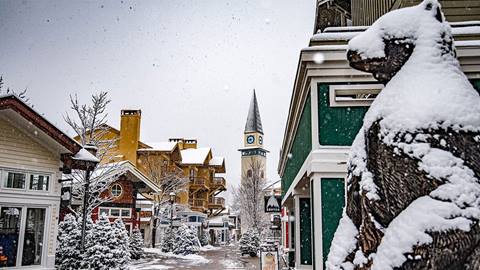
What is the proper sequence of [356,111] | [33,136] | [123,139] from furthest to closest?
[123,139] < [33,136] < [356,111]

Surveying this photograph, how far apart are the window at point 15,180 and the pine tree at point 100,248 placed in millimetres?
4076

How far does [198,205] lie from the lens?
45.7 metres

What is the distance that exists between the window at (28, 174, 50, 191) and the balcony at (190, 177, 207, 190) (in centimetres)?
3224

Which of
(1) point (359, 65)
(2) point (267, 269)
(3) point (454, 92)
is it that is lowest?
(2) point (267, 269)

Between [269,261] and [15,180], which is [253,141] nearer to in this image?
[269,261]

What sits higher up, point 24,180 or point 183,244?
point 24,180

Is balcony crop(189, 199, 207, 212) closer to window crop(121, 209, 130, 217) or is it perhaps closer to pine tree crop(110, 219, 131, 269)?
window crop(121, 209, 130, 217)

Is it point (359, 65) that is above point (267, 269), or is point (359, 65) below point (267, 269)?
above

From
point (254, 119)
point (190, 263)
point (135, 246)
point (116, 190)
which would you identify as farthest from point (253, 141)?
point (190, 263)

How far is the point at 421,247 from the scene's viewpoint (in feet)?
8.73

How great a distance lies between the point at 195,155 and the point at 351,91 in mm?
40673

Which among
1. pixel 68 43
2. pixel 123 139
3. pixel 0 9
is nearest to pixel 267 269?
pixel 123 139

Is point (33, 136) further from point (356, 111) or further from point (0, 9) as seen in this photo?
point (0, 9)

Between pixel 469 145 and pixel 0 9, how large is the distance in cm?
5086
